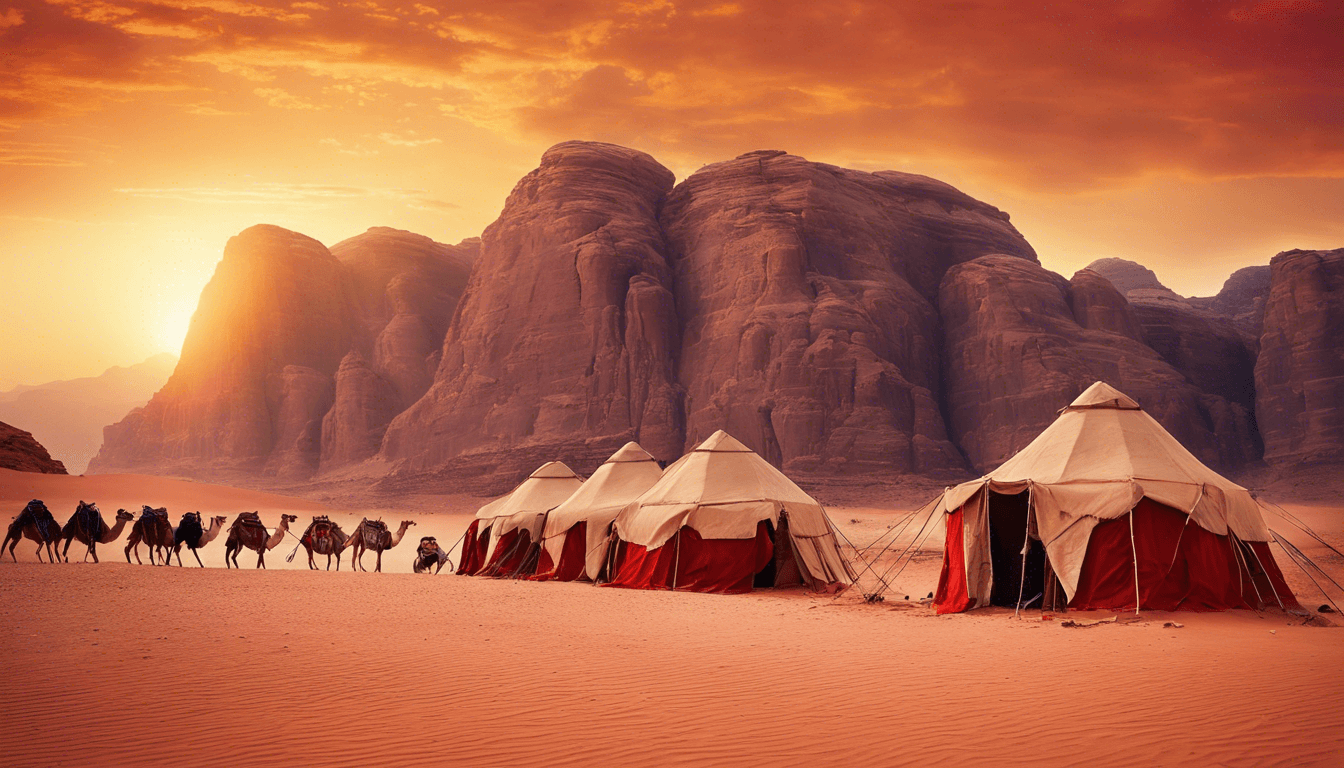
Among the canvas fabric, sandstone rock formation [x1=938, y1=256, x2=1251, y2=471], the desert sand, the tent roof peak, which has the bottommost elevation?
the desert sand

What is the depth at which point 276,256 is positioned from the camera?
100 meters

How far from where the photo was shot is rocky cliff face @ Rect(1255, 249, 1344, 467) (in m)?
63.4

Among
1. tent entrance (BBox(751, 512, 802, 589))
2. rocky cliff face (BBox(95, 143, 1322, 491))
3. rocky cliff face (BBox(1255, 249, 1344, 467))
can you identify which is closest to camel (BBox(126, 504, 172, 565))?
tent entrance (BBox(751, 512, 802, 589))

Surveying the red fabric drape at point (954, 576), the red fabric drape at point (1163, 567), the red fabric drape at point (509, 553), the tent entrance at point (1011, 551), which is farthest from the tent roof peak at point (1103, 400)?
the red fabric drape at point (509, 553)

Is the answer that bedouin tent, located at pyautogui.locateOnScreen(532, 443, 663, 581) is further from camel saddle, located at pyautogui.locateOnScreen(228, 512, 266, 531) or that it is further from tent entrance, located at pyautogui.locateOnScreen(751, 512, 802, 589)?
camel saddle, located at pyautogui.locateOnScreen(228, 512, 266, 531)

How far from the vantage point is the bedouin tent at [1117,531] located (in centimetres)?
1767


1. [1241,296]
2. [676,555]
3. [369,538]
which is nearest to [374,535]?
[369,538]

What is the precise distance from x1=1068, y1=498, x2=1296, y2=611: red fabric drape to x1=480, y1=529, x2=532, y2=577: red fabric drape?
56.8ft

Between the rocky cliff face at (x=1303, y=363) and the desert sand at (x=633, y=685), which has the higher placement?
the rocky cliff face at (x=1303, y=363)

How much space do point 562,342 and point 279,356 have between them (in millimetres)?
37174

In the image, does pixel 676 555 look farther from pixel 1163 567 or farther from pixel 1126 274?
pixel 1126 274

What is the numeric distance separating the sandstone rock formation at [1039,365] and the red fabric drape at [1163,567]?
4646 centimetres

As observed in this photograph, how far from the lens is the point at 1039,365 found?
65500mm

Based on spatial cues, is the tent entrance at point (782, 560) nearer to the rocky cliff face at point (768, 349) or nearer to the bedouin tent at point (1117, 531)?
the bedouin tent at point (1117, 531)
